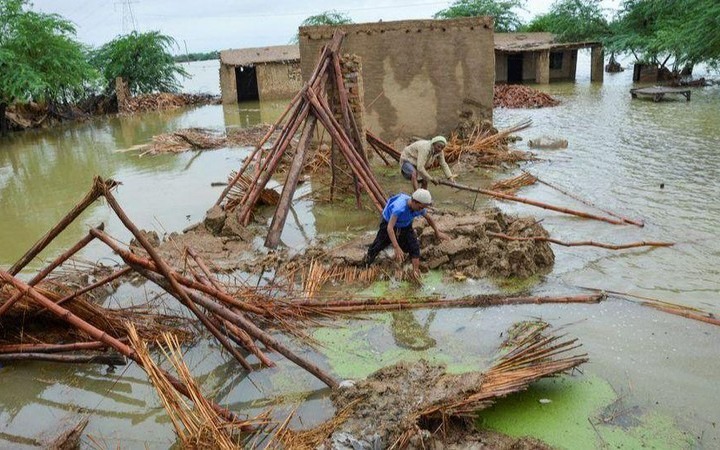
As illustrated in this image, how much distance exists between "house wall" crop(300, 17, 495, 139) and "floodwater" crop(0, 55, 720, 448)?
69.9 inches

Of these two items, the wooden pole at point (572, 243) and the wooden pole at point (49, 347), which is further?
the wooden pole at point (572, 243)

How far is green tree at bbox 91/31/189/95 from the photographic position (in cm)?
2988

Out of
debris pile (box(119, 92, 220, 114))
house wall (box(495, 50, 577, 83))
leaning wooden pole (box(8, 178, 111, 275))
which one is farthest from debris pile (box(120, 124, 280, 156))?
house wall (box(495, 50, 577, 83))

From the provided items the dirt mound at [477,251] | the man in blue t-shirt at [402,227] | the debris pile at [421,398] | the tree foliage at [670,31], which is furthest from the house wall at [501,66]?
the debris pile at [421,398]

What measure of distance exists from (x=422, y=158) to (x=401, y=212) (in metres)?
2.80

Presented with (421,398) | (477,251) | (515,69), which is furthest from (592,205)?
(515,69)

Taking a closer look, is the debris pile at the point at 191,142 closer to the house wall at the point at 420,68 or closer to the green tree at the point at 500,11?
the house wall at the point at 420,68

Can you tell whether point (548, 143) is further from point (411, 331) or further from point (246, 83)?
point (246, 83)

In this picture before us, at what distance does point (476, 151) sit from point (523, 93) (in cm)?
1218

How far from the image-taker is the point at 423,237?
271 inches

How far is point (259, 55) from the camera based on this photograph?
2898 cm

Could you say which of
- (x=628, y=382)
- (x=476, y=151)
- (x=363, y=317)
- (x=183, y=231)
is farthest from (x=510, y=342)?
(x=476, y=151)

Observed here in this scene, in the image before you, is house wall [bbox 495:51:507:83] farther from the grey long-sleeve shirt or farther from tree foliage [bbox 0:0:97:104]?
the grey long-sleeve shirt

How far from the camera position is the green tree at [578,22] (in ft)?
98.8
